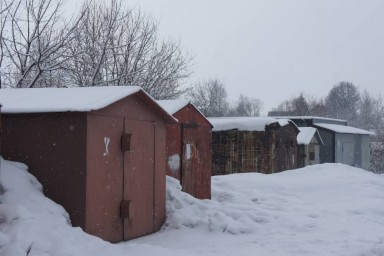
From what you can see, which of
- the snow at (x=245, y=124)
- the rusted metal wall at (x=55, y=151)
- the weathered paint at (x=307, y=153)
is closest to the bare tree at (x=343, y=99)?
the weathered paint at (x=307, y=153)

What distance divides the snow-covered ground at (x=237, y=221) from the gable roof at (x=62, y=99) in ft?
2.59

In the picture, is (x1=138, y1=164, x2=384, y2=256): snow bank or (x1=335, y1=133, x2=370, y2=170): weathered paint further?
(x1=335, y1=133, x2=370, y2=170): weathered paint

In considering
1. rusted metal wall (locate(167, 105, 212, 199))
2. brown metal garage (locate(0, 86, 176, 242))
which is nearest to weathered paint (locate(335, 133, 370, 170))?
rusted metal wall (locate(167, 105, 212, 199))

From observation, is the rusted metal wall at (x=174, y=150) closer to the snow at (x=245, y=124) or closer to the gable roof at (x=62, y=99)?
the gable roof at (x=62, y=99)

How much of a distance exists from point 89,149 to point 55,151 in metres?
0.43

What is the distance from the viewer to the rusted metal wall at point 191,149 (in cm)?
961

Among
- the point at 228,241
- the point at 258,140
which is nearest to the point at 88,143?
the point at 228,241

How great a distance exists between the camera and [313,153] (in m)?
23.3

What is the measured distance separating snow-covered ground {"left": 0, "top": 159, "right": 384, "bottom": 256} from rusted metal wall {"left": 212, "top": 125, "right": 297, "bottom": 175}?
4.43 meters

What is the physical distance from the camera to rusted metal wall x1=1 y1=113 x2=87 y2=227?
20.7 ft

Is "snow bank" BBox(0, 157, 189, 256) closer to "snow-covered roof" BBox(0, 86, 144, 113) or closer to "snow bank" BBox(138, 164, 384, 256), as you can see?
"snow-covered roof" BBox(0, 86, 144, 113)

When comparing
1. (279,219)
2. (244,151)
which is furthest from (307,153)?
(279,219)

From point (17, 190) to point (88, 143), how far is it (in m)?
1.00

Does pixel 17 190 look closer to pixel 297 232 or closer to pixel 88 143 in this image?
pixel 88 143
